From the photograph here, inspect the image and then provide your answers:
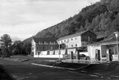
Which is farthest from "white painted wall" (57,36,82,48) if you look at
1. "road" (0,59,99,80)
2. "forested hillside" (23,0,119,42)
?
"road" (0,59,99,80)

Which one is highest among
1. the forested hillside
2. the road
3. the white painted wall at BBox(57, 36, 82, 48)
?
the forested hillside

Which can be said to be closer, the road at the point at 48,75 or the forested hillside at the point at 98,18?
the road at the point at 48,75

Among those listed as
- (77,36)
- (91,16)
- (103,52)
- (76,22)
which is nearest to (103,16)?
(91,16)

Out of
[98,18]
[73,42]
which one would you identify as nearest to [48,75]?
[73,42]

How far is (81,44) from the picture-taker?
86500mm

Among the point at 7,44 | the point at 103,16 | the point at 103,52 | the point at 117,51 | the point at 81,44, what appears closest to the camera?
the point at 117,51

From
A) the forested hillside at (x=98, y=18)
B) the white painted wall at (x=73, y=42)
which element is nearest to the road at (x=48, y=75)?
the white painted wall at (x=73, y=42)

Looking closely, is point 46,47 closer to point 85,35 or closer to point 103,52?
point 85,35

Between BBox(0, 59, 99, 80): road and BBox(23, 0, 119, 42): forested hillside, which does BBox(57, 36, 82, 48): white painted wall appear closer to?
BBox(23, 0, 119, 42): forested hillside

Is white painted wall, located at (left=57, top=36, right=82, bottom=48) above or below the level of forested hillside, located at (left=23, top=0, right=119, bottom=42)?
below

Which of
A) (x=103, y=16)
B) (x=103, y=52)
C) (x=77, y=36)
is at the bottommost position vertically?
(x=103, y=52)

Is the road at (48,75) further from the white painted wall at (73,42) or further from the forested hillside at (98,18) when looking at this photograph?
the forested hillside at (98,18)

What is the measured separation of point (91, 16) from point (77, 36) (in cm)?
8045

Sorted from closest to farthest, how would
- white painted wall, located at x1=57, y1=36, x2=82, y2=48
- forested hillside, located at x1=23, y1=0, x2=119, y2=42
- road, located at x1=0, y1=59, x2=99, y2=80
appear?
road, located at x1=0, y1=59, x2=99, y2=80 → white painted wall, located at x1=57, y1=36, x2=82, y2=48 → forested hillside, located at x1=23, y1=0, x2=119, y2=42
